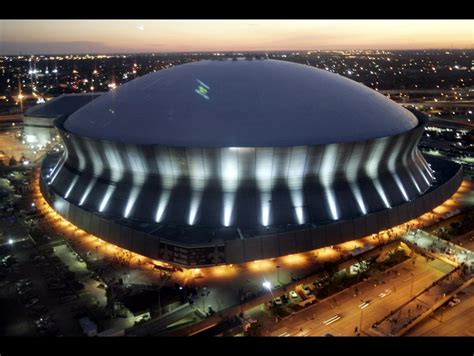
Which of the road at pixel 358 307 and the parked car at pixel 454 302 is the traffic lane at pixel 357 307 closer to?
the road at pixel 358 307

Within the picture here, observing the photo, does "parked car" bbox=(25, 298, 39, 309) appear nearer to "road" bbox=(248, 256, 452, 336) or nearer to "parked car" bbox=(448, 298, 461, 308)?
"road" bbox=(248, 256, 452, 336)

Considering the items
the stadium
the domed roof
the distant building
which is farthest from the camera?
the distant building

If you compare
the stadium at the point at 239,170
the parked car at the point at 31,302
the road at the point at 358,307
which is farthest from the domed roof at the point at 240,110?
the parked car at the point at 31,302

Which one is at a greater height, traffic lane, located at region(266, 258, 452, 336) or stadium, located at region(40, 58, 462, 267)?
stadium, located at region(40, 58, 462, 267)

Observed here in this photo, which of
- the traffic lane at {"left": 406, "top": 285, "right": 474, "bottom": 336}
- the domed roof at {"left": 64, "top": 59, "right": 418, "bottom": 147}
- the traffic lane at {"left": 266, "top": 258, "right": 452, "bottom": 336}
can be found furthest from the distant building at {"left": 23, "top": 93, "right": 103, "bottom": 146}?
the traffic lane at {"left": 406, "top": 285, "right": 474, "bottom": 336}

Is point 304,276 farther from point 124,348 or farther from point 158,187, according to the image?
point 124,348

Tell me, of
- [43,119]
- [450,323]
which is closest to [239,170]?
[450,323]
